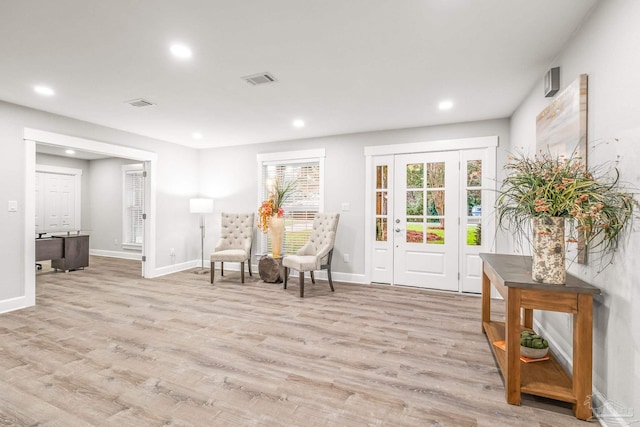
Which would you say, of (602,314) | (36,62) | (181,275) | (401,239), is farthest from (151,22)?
(181,275)

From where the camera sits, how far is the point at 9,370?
226 centimetres

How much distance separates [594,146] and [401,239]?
9.68ft

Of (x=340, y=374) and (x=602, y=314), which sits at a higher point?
(x=602, y=314)

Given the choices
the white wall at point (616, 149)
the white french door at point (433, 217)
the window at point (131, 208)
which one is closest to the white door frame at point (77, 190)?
the window at point (131, 208)

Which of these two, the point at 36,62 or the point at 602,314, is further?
the point at 36,62

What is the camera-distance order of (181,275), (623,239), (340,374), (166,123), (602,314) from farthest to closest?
1. (181,275)
2. (166,123)
3. (340,374)
4. (602,314)
5. (623,239)

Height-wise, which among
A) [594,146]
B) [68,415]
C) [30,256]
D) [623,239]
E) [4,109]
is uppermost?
[4,109]

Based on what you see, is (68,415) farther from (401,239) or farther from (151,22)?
(401,239)

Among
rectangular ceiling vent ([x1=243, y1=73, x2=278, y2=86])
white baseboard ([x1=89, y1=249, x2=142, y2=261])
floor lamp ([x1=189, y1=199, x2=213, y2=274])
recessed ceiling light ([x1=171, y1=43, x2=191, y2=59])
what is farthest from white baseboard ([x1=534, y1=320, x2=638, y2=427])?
white baseboard ([x1=89, y1=249, x2=142, y2=261])

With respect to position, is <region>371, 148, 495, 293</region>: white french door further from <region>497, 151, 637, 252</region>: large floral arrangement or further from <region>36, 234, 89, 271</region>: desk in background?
<region>36, 234, 89, 271</region>: desk in background

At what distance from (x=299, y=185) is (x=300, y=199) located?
0.82ft

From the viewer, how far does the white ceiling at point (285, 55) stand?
194 cm

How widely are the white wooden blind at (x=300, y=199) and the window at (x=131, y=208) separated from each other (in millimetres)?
3945

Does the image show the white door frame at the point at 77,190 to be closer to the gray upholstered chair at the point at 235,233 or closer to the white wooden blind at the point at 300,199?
the gray upholstered chair at the point at 235,233
